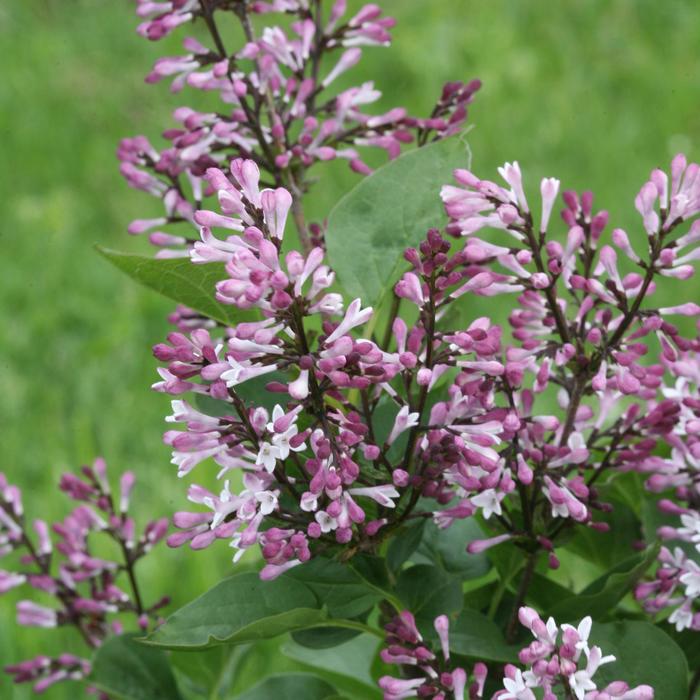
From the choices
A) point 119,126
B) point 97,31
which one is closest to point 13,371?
point 119,126

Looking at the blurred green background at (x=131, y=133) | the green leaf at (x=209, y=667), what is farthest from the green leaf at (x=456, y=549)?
the blurred green background at (x=131, y=133)

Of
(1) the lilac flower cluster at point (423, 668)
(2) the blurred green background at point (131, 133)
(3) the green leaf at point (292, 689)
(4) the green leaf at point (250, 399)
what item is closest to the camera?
(1) the lilac flower cluster at point (423, 668)

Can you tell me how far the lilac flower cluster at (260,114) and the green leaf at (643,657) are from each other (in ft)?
1.54

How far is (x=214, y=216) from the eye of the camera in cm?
88

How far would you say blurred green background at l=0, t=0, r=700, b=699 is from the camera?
3080mm

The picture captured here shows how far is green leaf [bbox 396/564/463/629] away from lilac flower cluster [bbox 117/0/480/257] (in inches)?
13.5

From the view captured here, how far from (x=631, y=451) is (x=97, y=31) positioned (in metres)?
4.29

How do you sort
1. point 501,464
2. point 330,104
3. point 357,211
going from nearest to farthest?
1. point 501,464
2. point 357,211
3. point 330,104

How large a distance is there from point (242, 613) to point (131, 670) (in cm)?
39

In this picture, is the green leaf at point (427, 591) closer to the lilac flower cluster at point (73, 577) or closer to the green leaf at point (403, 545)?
the green leaf at point (403, 545)

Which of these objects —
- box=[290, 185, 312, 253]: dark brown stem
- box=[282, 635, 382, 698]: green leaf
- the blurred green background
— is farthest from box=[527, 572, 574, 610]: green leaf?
the blurred green background

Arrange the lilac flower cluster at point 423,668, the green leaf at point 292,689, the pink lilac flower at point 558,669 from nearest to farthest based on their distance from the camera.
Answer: the pink lilac flower at point 558,669 < the lilac flower cluster at point 423,668 < the green leaf at point 292,689

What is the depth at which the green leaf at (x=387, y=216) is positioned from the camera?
1.10 m

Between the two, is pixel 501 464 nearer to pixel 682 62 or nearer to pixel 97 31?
pixel 682 62
